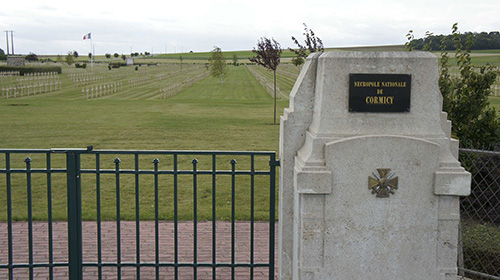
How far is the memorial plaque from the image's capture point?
4.36 m

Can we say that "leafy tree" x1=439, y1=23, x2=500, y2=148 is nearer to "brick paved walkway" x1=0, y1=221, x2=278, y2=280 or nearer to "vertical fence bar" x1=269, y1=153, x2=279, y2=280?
"brick paved walkway" x1=0, y1=221, x2=278, y2=280

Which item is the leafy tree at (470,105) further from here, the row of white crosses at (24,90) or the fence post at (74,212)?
the row of white crosses at (24,90)

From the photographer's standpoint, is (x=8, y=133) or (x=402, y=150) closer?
(x=402, y=150)

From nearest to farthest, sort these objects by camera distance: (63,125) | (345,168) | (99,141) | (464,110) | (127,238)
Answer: (345,168)
(127,238)
(464,110)
(99,141)
(63,125)

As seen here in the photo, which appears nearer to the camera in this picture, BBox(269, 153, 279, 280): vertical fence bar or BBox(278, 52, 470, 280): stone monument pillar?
BBox(278, 52, 470, 280): stone monument pillar

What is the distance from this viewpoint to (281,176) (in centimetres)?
483

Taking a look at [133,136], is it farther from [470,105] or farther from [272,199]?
[272,199]

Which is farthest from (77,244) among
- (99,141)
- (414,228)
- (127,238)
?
(99,141)

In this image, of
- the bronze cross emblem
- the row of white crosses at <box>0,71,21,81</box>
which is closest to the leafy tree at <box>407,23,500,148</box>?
the bronze cross emblem

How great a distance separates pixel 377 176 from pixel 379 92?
74 cm

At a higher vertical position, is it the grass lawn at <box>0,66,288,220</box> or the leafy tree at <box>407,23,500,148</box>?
the leafy tree at <box>407,23,500,148</box>

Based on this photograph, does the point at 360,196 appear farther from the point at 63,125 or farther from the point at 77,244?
the point at 63,125

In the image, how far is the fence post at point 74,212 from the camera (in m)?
5.03

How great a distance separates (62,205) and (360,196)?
21.5ft
